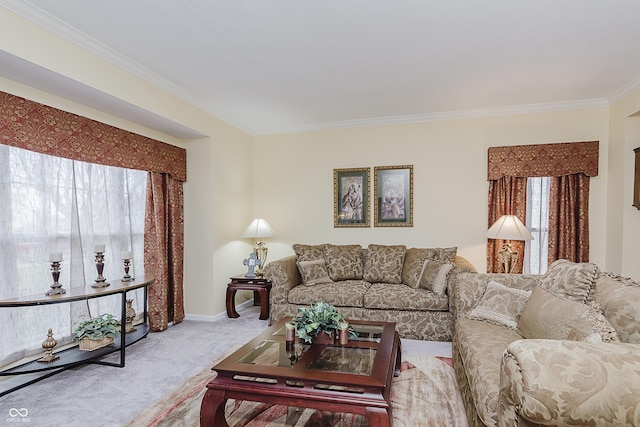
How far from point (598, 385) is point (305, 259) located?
3355mm

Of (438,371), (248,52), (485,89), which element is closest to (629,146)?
(485,89)

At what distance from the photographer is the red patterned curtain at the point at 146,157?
2465mm

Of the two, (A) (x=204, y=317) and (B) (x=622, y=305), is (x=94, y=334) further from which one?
(B) (x=622, y=305)

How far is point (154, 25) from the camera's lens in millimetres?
2361

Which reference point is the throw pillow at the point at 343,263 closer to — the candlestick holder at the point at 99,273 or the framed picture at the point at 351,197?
the framed picture at the point at 351,197

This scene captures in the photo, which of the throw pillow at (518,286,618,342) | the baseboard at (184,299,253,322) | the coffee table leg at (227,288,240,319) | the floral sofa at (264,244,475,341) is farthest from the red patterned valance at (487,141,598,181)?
the baseboard at (184,299,253,322)

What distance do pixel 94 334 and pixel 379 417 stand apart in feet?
8.35

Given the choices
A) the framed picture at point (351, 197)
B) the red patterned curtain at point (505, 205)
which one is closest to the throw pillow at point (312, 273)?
the framed picture at point (351, 197)

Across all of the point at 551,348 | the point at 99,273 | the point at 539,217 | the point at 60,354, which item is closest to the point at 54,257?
the point at 99,273

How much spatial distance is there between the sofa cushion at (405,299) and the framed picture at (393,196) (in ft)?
3.82

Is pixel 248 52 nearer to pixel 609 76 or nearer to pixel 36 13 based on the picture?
pixel 36 13

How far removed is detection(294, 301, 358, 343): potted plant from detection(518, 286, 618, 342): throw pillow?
1128 millimetres

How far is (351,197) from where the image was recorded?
4.75 meters

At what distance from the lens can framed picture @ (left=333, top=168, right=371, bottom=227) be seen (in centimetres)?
470
